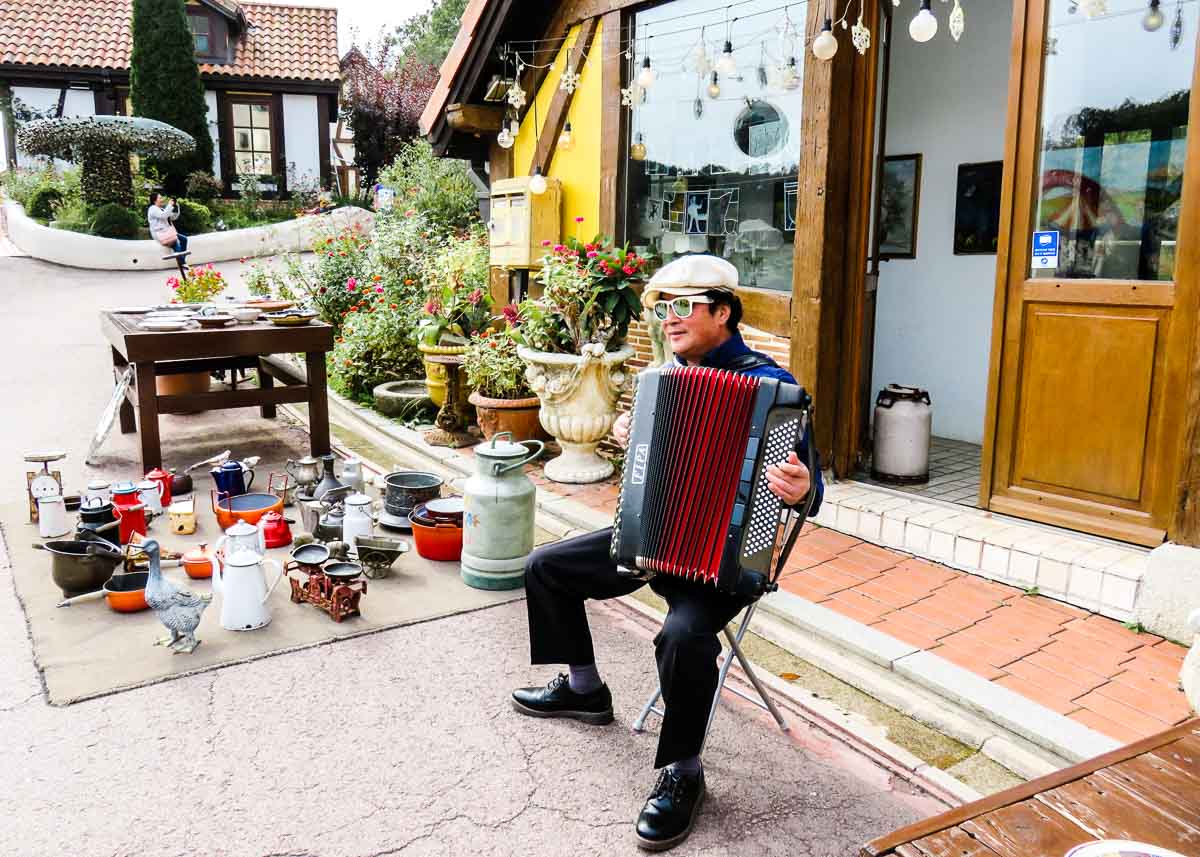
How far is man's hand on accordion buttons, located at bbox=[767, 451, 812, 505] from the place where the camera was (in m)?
2.62

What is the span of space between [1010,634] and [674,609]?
1.83m

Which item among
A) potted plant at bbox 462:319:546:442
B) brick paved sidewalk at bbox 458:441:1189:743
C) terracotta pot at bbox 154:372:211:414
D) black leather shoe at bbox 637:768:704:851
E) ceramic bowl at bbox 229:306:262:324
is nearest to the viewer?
black leather shoe at bbox 637:768:704:851

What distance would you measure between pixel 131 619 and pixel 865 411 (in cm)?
416

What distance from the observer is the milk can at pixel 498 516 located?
174 inches

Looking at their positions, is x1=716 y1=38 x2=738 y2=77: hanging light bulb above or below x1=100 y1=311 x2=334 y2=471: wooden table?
above

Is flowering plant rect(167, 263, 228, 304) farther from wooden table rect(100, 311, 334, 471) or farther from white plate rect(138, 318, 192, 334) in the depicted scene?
white plate rect(138, 318, 192, 334)

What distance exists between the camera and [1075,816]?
1.83 meters

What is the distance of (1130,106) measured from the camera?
411 cm

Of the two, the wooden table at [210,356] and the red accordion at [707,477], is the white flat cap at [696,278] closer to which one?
the red accordion at [707,477]

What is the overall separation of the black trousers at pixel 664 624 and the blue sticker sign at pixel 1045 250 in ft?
8.72

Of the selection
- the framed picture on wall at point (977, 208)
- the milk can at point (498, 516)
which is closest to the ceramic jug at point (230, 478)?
the milk can at point (498, 516)

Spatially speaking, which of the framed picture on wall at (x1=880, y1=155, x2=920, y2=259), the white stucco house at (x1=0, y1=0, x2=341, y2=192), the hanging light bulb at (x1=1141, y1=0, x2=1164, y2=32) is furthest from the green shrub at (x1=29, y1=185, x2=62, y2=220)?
the hanging light bulb at (x1=1141, y1=0, x2=1164, y2=32)

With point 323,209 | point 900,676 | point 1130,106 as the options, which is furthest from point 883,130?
point 323,209

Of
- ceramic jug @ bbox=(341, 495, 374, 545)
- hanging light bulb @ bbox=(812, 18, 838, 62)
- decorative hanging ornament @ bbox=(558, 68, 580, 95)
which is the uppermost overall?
decorative hanging ornament @ bbox=(558, 68, 580, 95)
